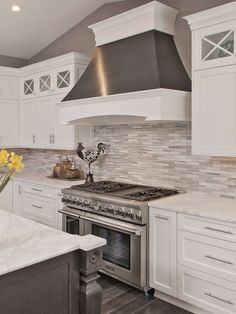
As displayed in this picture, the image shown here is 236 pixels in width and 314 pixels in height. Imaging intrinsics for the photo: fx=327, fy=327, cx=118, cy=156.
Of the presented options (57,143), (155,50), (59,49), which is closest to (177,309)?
(155,50)

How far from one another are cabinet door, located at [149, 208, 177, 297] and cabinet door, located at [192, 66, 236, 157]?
2.27 feet

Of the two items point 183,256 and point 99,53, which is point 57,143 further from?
point 183,256

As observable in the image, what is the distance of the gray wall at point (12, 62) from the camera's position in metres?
5.54

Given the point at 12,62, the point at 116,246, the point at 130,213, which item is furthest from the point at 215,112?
the point at 12,62

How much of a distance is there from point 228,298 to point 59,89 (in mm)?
3410

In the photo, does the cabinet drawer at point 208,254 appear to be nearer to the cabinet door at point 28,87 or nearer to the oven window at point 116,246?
the oven window at point 116,246

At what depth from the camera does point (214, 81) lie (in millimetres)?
2887

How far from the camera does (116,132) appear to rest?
14.3 ft

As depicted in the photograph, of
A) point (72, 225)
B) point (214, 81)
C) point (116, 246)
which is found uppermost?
point (214, 81)

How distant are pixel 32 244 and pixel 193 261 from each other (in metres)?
1.56

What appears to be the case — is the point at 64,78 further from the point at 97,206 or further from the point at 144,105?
the point at 97,206

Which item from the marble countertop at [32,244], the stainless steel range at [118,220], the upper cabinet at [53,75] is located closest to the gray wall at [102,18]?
the upper cabinet at [53,75]

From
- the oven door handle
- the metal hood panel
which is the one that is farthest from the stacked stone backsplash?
the oven door handle

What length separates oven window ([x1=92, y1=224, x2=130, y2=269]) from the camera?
3.22m
